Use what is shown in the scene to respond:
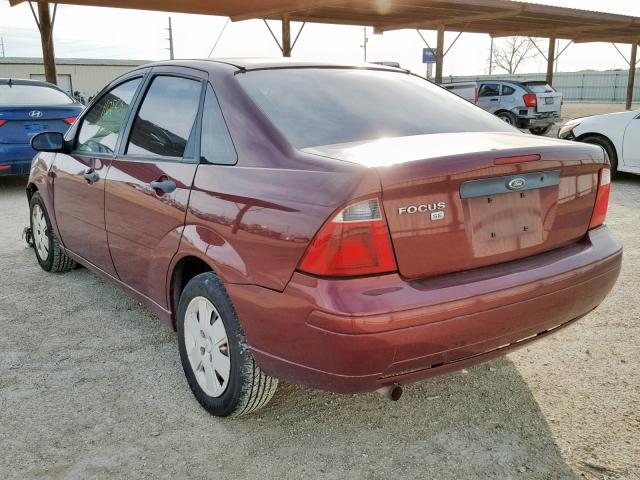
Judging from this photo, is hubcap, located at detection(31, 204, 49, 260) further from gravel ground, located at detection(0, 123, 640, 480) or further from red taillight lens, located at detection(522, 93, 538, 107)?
red taillight lens, located at detection(522, 93, 538, 107)

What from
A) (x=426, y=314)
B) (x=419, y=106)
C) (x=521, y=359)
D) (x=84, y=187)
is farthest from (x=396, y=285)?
(x=84, y=187)

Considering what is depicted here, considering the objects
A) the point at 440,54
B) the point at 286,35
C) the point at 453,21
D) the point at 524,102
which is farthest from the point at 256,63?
the point at 440,54

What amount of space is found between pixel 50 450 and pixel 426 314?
1.66 m

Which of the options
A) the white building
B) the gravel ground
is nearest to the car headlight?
the gravel ground

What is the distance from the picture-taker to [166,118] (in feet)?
10.3

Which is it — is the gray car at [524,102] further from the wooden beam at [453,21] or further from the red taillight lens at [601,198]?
the red taillight lens at [601,198]

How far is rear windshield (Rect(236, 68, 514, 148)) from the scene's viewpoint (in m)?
2.62

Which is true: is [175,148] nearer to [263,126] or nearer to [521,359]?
[263,126]

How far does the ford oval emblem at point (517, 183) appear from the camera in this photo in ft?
7.63

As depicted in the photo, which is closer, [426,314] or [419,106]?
[426,314]

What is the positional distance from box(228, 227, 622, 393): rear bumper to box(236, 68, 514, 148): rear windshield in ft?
2.22

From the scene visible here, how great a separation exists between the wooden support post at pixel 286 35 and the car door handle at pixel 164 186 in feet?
47.6

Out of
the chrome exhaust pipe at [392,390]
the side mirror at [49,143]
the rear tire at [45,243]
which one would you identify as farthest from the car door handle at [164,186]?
the rear tire at [45,243]

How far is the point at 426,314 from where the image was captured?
214 cm
